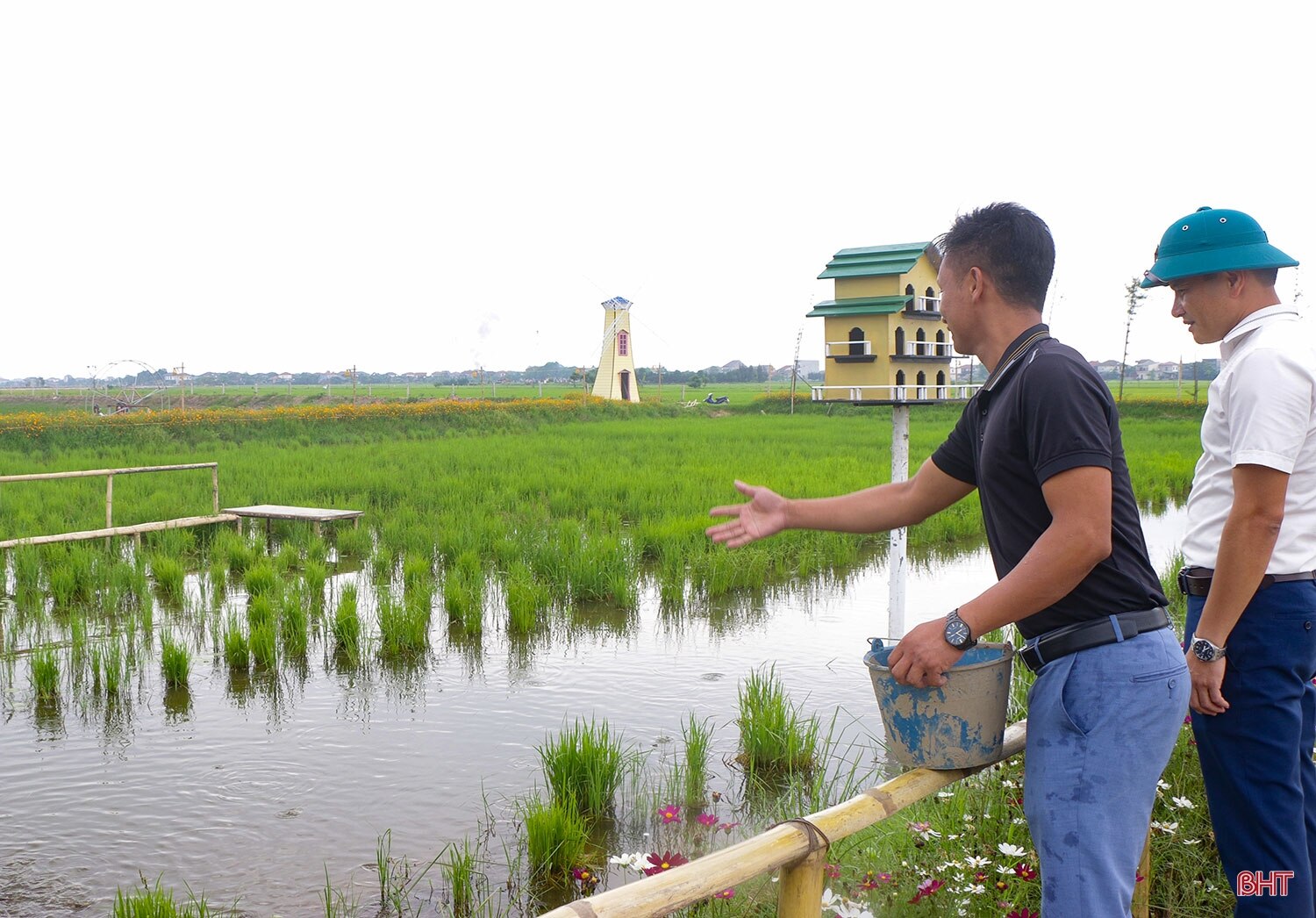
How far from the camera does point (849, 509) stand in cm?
226

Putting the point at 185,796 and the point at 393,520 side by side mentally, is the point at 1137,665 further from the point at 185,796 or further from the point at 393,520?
the point at 393,520

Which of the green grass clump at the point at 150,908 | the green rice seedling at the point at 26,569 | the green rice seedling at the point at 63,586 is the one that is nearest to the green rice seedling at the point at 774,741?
the green grass clump at the point at 150,908

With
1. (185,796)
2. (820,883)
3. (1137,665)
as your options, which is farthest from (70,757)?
(1137,665)

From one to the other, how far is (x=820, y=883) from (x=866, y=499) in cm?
81

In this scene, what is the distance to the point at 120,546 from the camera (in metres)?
8.95

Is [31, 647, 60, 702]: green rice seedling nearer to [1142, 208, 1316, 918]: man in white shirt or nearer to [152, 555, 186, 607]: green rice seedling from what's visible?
[152, 555, 186, 607]: green rice seedling

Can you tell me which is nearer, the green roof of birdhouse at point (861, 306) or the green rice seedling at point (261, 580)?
the green roof of birdhouse at point (861, 306)

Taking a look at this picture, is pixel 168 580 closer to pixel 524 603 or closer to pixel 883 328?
pixel 524 603

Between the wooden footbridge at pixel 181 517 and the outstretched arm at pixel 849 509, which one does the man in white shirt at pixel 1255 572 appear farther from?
the wooden footbridge at pixel 181 517

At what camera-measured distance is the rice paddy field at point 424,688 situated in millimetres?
3576

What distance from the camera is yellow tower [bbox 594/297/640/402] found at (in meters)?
43.5

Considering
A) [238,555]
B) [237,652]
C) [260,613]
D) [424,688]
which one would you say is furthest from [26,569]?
[424,688]

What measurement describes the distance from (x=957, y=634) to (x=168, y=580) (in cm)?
738

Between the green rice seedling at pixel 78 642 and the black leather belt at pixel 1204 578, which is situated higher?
the black leather belt at pixel 1204 578
